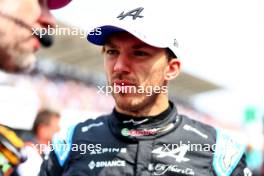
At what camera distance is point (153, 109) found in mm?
2264

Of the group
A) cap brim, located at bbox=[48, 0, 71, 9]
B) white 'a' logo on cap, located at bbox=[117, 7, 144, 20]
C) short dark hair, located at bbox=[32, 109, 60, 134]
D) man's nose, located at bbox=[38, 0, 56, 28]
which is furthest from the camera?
short dark hair, located at bbox=[32, 109, 60, 134]

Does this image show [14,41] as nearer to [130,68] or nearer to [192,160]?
[130,68]

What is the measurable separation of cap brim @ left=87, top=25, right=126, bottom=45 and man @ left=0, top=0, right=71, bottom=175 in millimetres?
423

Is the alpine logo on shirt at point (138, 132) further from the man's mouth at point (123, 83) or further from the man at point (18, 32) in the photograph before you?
the man at point (18, 32)

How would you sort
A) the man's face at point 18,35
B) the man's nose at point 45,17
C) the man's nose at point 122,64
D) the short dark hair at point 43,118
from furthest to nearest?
1. the short dark hair at point 43,118
2. the man's nose at point 122,64
3. the man's nose at point 45,17
4. the man's face at point 18,35

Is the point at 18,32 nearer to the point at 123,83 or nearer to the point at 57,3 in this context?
the point at 57,3

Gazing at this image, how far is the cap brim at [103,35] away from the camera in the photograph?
2.16 m

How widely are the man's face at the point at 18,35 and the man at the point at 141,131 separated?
0.57 meters

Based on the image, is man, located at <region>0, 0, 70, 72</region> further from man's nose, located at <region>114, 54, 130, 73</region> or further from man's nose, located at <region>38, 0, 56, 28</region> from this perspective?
man's nose, located at <region>114, 54, 130, 73</region>

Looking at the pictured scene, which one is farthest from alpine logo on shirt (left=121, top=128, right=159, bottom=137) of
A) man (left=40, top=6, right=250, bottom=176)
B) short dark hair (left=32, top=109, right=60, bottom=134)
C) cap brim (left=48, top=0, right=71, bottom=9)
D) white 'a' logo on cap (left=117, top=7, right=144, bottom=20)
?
short dark hair (left=32, top=109, right=60, bottom=134)

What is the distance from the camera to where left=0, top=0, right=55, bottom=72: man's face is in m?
1.49

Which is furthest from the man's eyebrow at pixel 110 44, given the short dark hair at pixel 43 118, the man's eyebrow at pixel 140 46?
the short dark hair at pixel 43 118

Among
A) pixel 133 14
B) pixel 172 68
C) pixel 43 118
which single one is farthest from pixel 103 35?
pixel 43 118

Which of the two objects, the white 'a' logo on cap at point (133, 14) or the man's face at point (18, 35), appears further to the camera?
the white 'a' logo on cap at point (133, 14)
